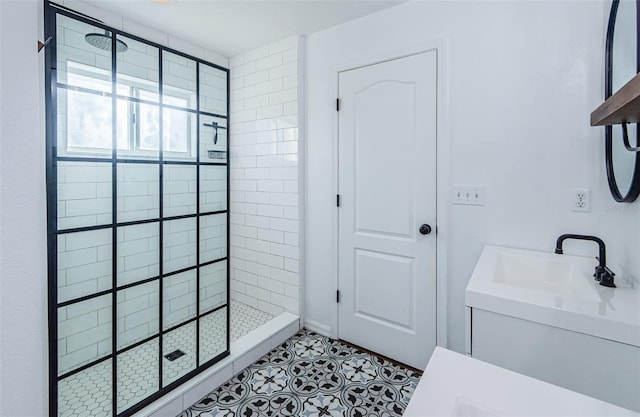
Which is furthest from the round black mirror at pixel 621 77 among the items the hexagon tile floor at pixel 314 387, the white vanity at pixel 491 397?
the hexagon tile floor at pixel 314 387

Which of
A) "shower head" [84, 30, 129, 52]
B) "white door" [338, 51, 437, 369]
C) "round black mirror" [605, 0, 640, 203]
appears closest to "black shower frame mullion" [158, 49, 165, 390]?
"shower head" [84, 30, 129, 52]

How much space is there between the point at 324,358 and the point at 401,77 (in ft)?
6.76

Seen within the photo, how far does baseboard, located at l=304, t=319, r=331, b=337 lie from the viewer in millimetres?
2619

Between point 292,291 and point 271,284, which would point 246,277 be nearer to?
point 271,284

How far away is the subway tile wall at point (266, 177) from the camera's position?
272 cm

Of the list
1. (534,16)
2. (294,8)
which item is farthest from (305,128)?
(534,16)

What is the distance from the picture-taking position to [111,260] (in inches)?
57.6

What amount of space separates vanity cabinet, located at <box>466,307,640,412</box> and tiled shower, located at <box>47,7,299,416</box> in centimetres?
149

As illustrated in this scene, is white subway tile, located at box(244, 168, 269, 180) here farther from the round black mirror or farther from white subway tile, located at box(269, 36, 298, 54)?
the round black mirror

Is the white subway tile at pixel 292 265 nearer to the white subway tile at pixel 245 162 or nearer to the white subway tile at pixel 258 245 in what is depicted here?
the white subway tile at pixel 258 245

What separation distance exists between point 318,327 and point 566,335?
1956 millimetres

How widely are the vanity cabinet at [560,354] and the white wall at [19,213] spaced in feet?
4.54

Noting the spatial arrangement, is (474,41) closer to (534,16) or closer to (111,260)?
(534,16)

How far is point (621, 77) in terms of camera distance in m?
1.27
